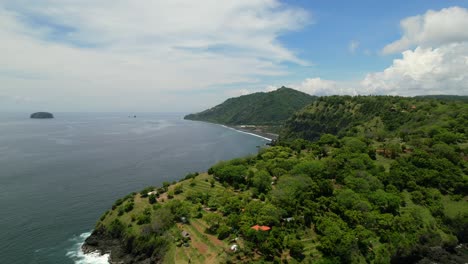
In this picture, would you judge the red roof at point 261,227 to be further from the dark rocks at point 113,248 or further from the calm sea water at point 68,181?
the calm sea water at point 68,181

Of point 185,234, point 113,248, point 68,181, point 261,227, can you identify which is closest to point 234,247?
point 261,227

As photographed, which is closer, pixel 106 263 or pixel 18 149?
pixel 106 263

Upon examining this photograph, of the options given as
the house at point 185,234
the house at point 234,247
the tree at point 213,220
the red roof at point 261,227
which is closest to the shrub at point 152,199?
the house at point 185,234

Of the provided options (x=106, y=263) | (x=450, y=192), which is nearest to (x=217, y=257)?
(x=106, y=263)

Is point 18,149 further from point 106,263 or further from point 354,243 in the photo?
point 354,243

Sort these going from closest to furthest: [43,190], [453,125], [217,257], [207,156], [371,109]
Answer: [217,257] < [43,190] < [453,125] < [207,156] < [371,109]

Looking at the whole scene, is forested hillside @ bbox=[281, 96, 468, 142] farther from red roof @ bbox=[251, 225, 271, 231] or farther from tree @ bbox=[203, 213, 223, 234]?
tree @ bbox=[203, 213, 223, 234]

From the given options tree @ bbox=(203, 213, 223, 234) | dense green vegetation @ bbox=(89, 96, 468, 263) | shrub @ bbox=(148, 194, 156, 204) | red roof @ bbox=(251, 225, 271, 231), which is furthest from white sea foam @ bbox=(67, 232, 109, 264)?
red roof @ bbox=(251, 225, 271, 231)

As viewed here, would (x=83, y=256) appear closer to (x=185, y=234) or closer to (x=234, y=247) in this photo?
(x=185, y=234)
